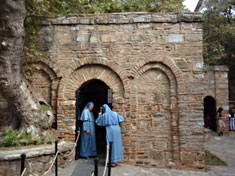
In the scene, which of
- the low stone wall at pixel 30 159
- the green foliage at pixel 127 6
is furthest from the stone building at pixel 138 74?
the green foliage at pixel 127 6

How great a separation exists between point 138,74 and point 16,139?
3.51m

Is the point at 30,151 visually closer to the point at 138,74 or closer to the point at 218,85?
the point at 138,74

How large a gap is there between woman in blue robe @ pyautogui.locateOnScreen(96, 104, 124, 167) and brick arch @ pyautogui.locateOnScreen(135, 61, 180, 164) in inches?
54.0

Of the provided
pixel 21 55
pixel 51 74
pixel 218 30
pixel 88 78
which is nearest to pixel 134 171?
pixel 88 78

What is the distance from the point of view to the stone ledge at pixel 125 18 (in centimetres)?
627

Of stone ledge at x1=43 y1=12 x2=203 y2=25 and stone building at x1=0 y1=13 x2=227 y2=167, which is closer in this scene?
stone building at x1=0 y1=13 x2=227 y2=167

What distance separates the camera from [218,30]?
1511 cm

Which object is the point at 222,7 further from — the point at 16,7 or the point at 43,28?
the point at 16,7

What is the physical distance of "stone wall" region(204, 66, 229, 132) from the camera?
42.8 feet

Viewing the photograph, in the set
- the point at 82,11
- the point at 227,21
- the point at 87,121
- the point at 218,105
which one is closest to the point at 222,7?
the point at 227,21

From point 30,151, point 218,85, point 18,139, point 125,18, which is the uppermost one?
point 125,18

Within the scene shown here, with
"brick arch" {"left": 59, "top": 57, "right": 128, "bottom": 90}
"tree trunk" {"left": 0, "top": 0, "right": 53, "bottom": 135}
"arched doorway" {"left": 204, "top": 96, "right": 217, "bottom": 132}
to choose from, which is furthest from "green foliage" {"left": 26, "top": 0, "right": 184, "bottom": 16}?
"arched doorway" {"left": 204, "top": 96, "right": 217, "bottom": 132}

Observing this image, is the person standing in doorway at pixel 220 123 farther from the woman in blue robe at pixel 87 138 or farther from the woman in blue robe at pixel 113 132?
the woman in blue robe at pixel 87 138

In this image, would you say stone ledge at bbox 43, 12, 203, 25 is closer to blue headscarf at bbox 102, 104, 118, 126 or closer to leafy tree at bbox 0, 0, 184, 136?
leafy tree at bbox 0, 0, 184, 136
